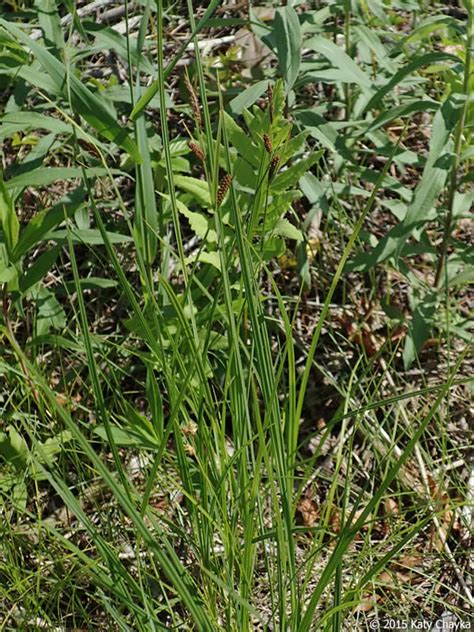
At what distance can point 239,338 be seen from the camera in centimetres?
205

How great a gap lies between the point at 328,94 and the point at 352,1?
19.2 inches

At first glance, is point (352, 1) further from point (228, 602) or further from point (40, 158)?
point (228, 602)

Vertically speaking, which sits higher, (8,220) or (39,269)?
(8,220)

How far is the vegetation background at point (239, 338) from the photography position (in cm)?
188

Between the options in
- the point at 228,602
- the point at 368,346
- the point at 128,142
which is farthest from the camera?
Answer: the point at 368,346

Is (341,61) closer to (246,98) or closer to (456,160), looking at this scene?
(246,98)

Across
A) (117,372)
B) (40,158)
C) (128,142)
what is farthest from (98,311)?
(128,142)

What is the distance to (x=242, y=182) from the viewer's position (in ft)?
7.84

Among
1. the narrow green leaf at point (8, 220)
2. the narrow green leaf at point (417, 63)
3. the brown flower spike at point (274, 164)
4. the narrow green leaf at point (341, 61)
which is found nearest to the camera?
the brown flower spike at point (274, 164)

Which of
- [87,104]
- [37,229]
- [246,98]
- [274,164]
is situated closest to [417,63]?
[246,98]

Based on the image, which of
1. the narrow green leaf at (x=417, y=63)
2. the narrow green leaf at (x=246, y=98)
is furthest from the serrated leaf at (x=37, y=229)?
the narrow green leaf at (x=417, y=63)

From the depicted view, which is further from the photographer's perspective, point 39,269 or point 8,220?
point 39,269

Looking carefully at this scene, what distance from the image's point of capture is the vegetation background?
1.88m

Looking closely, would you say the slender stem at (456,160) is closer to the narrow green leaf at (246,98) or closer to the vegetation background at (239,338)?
the vegetation background at (239,338)
